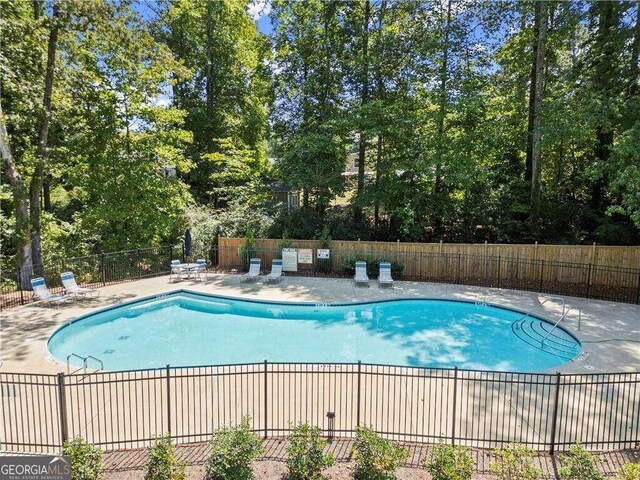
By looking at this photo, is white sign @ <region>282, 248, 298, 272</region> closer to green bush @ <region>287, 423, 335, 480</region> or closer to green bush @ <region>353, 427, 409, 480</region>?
green bush @ <region>287, 423, 335, 480</region>

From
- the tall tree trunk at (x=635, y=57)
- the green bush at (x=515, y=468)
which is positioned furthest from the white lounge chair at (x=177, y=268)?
the tall tree trunk at (x=635, y=57)

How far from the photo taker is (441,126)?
17.7 metres

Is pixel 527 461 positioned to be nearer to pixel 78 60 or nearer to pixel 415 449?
pixel 415 449

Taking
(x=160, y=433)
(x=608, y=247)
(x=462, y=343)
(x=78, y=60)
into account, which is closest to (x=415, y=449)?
(x=160, y=433)

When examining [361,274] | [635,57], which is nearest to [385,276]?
[361,274]

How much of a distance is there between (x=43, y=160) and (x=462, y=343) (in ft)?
47.7

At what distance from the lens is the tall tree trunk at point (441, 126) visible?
16969 millimetres

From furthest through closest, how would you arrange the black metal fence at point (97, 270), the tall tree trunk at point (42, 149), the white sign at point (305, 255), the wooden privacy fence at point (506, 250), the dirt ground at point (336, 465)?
the white sign at point (305, 255)
the wooden privacy fence at point (506, 250)
the black metal fence at point (97, 270)
the tall tree trunk at point (42, 149)
the dirt ground at point (336, 465)

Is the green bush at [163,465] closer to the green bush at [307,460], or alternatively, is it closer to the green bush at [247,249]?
the green bush at [307,460]

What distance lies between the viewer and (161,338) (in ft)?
35.9

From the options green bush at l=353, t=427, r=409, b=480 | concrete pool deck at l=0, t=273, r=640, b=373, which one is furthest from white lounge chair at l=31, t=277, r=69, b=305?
green bush at l=353, t=427, r=409, b=480

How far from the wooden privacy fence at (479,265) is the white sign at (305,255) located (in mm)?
536

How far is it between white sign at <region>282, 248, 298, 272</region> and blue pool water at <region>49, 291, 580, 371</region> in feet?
11.1

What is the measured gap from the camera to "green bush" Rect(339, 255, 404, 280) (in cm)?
1609
